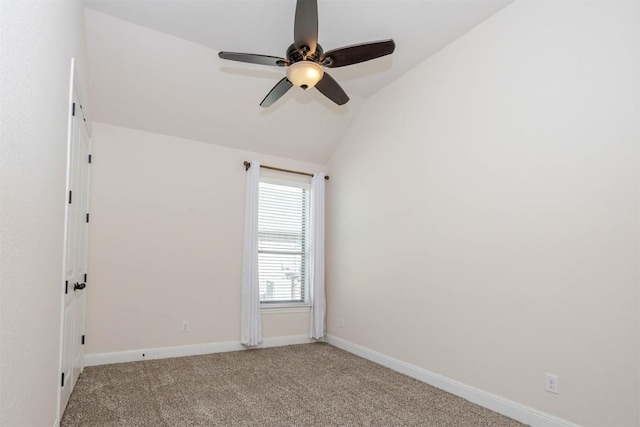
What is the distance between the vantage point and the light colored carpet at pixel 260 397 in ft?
8.95

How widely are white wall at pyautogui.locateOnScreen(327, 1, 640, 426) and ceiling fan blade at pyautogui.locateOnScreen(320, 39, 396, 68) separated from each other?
1.19 m

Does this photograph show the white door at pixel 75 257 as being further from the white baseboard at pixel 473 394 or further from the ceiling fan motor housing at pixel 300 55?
the white baseboard at pixel 473 394

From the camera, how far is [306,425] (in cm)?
265

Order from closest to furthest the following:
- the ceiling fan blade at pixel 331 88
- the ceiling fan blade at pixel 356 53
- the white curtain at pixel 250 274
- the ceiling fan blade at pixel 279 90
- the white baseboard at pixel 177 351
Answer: the ceiling fan blade at pixel 356 53 → the ceiling fan blade at pixel 331 88 → the ceiling fan blade at pixel 279 90 → the white baseboard at pixel 177 351 → the white curtain at pixel 250 274

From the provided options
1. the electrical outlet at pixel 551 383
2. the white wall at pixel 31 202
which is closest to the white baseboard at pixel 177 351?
the white wall at pixel 31 202

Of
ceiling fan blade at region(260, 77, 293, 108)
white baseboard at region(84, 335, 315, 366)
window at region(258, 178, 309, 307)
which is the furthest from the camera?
window at region(258, 178, 309, 307)

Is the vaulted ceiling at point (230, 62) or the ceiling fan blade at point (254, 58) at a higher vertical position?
the vaulted ceiling at point (230, 62)

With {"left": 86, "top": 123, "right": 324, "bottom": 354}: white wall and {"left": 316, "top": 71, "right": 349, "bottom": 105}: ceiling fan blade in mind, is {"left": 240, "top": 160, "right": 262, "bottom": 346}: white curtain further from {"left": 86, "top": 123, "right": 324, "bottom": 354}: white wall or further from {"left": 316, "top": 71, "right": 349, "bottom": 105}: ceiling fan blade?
{"left": 316, "top": 71, "right": 349, "bottom": 105}: ceiling fan blade

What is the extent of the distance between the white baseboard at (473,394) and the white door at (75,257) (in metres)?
2.94

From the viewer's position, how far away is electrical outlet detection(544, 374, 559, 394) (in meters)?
2.58

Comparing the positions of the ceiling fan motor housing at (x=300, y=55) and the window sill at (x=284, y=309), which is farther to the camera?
the window sill at (x=284, y=309)

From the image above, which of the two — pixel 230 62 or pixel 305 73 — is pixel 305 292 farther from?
pixel 305 73

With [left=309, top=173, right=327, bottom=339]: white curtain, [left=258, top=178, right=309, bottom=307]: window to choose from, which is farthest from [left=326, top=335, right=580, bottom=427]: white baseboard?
[left=258, top=178, right=309, bottom=307]: window

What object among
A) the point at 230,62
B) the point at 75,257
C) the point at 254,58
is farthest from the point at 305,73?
the point at 75,257
